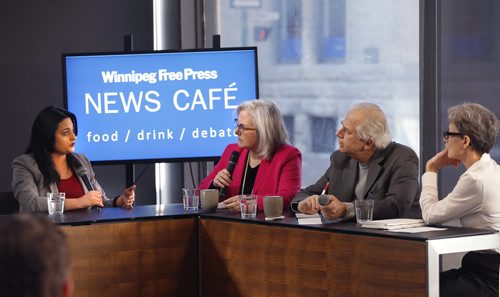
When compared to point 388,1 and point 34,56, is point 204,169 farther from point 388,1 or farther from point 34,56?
point 388,1

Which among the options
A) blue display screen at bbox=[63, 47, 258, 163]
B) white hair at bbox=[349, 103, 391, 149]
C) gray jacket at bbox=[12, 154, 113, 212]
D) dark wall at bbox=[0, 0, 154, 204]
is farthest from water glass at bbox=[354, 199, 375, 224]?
dark wall at bbox=[0, 0, 154, 204]

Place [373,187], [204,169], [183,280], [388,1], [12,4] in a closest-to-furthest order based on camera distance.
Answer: [373,187] → [183,280] → [388,1] → [12,4] → [204,169]

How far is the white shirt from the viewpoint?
3586 mm

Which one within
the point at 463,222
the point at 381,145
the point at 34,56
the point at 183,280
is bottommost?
the point at 183,280

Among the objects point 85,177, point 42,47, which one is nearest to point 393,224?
point 85,177

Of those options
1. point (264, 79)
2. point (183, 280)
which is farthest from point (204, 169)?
point (183, 280)

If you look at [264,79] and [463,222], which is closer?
[463,222]

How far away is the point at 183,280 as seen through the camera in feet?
14.6

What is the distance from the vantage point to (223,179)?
4840 mm

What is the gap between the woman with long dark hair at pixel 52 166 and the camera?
15.8 feet

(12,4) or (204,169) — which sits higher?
(12,4)

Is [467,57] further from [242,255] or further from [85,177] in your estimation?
[85,177]

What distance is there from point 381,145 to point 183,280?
1139mm

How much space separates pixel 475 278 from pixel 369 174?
795mm
